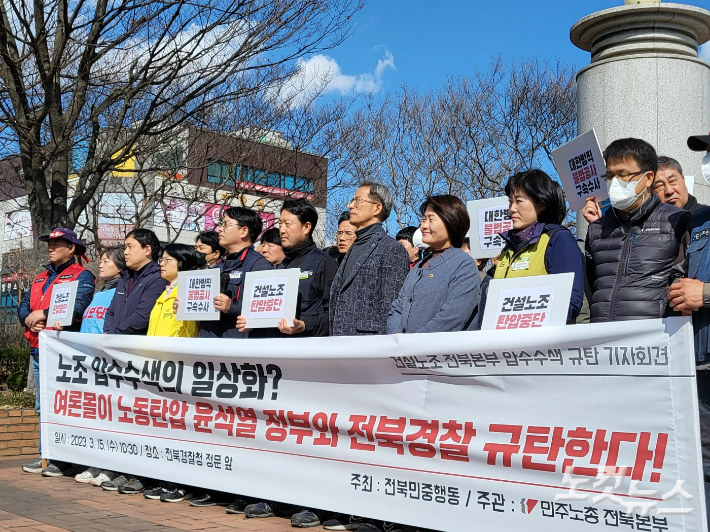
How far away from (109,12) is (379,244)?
17.8 ft

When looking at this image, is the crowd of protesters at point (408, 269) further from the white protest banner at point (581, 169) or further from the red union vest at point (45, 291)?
the white protest banner at point (581, 169)

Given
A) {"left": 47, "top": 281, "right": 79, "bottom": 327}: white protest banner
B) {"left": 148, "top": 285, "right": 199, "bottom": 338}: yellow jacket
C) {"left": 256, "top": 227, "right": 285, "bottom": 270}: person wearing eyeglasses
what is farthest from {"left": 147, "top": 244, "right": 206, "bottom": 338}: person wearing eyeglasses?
{"left": 47, "top": 281, "right": 79, "bottom": 327}: white protest banner

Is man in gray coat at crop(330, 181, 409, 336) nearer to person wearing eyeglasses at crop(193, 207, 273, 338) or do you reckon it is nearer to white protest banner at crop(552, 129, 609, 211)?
person wearing eyeglasses at crop(193, 207, 273, 338)

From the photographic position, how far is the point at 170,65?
9156 millimetres

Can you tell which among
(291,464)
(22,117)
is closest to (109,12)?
(22,117)

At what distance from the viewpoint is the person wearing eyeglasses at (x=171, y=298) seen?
257 inches

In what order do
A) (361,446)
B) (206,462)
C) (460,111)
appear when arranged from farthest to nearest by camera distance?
(460,111)
(206,462)
(361,446)

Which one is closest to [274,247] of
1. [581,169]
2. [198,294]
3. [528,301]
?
[198,294]

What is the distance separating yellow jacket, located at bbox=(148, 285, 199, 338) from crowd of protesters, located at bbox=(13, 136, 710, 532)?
0.01 meters

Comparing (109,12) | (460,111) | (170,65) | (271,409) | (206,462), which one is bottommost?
(206,462)

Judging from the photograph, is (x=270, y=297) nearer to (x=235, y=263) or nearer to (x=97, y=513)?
(x=235, y=263)

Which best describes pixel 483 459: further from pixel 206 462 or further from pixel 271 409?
pixel 206 462

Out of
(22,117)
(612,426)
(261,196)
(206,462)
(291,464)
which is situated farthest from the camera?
(261,196)

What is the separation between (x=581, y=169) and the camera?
5.32 metres
